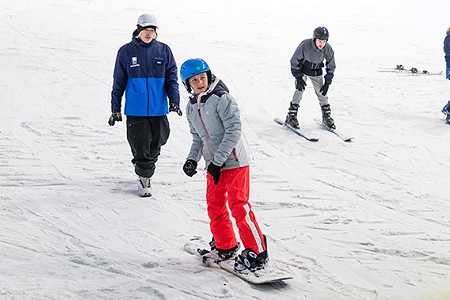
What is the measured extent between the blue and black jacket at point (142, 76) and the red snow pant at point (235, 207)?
71.0 inches

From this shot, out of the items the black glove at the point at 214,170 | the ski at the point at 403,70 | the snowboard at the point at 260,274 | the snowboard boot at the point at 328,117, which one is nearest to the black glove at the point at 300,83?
the snowboard boot at the point at 328,117

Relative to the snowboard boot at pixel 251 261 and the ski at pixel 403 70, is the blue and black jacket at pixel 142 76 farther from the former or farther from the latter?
the ski at pixel 403 70

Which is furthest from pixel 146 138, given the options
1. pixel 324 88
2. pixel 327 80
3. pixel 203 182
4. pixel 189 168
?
pixel 324 88

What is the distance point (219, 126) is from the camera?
15.4 ft

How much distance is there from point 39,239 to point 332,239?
2572 mm

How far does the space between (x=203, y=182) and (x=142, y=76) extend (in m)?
1.57

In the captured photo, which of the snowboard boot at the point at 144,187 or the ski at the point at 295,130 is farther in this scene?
the ski at the point at 295,130

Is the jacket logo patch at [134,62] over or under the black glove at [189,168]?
over

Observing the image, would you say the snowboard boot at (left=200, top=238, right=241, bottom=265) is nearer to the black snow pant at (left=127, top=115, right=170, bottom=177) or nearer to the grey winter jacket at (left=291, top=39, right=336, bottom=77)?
the black snow pant at (left=127, top=115, right=170, bottom=177)

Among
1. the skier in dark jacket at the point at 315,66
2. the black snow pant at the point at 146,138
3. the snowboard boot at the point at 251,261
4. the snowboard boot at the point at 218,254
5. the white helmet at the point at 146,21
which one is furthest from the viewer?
the skier in dark jacket at the point at 315,66

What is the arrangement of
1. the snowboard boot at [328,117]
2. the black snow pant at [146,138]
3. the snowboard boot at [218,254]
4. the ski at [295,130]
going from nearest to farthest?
the snowboard boot at [218,254] < the black snow pant at [146,138] < the ski at [295,130] < the snowboard boot at [328,117]

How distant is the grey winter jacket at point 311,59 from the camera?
9.22 metres

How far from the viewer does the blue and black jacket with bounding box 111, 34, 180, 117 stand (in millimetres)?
6273

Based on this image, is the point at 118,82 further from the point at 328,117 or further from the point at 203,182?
the point at 328,117
